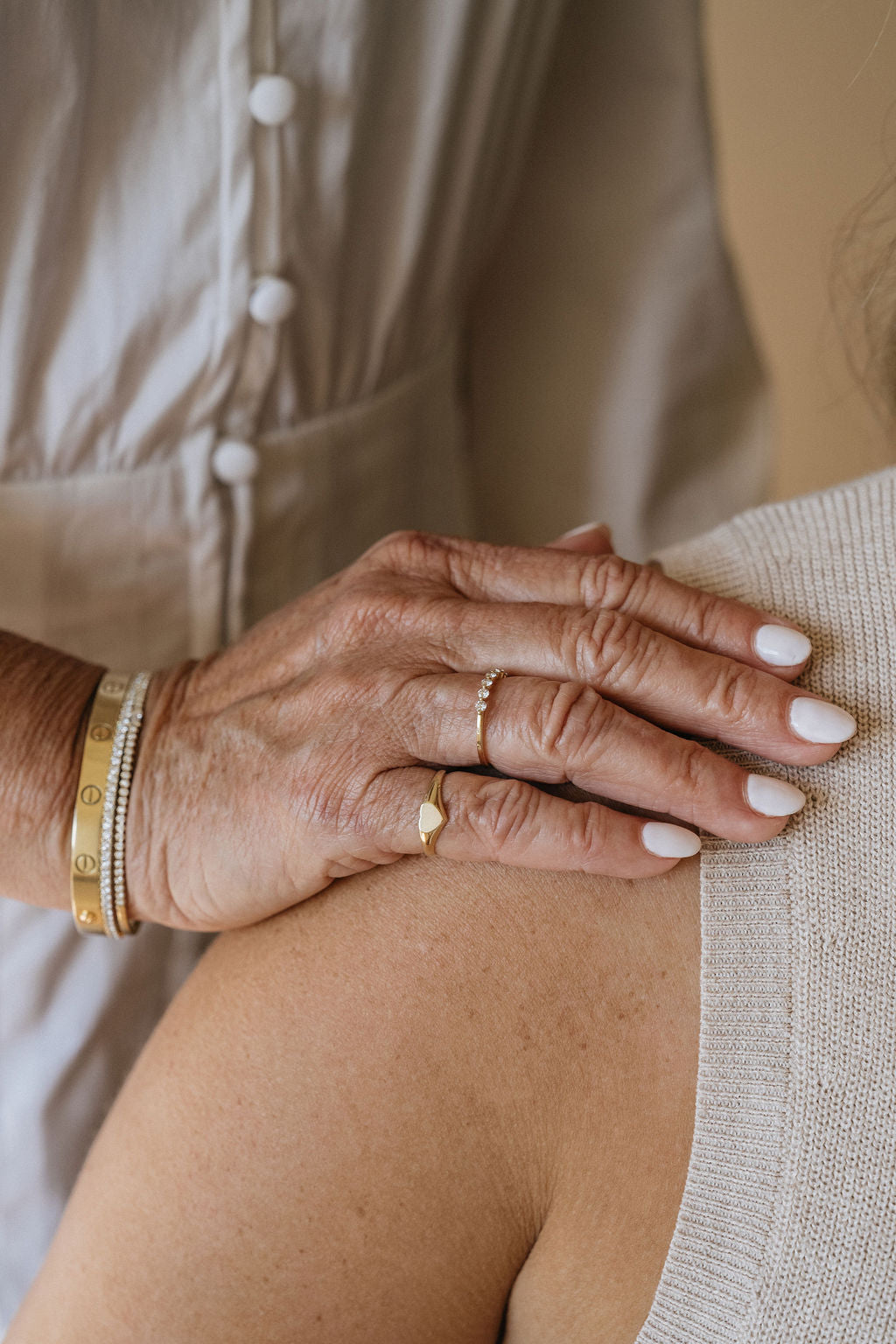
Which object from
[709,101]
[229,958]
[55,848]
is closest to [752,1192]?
[229,958]

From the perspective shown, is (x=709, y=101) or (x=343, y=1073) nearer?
(x=343, y=1073)

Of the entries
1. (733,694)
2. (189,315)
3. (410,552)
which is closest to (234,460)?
(189,315)

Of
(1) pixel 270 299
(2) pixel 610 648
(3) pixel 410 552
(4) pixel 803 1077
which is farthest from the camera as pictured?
(1) pixel 270 299

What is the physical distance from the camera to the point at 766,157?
1447mm

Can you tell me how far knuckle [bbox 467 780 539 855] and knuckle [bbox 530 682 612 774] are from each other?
0.02 metres

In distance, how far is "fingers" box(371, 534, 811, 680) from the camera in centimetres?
57

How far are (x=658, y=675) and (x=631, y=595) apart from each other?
60 mm

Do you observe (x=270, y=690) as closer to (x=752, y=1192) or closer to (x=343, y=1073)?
(x=343, y=1073)

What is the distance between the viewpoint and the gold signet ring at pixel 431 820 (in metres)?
0.56

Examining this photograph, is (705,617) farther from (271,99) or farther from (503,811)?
(271,99)

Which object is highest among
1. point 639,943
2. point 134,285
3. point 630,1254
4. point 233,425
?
point 134,285

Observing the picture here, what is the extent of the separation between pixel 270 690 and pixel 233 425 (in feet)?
1.02

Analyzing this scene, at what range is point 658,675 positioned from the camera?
57 cm

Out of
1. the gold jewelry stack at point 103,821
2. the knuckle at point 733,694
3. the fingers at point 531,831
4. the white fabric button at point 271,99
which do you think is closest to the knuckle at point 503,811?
the fingers at point 531,831
